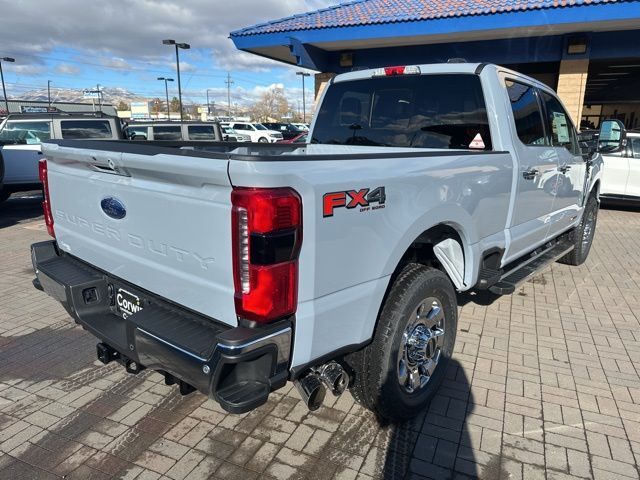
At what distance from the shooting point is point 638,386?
342cm

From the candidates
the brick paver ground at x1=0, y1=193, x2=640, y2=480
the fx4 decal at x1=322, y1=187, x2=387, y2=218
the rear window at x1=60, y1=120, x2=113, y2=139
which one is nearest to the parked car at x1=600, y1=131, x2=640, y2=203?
the brick paver ground at x1=0, y1=193, x2=640, y2=480

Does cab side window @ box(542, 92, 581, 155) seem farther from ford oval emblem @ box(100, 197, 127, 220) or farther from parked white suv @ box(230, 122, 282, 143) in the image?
parked white suv @ box(230, 122, 282, 143)

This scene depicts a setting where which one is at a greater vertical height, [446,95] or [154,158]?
[446,95]

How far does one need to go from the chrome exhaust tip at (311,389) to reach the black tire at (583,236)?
15.7 ft

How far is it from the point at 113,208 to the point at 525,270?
3.39m

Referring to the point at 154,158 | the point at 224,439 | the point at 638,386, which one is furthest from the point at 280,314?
the point at 638,386

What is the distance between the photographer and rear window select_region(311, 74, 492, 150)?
3697mm

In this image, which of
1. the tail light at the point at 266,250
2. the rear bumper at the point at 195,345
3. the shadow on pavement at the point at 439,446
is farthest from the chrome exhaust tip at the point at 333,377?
the shadow on pavement at the point at 439,446

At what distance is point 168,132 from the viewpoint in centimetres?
1378

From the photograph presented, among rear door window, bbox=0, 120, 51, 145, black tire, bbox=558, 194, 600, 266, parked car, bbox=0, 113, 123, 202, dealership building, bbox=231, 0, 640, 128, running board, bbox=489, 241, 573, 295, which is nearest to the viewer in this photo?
running board, bbox=489, 241, 573, 295

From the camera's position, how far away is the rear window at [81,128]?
1050 cm

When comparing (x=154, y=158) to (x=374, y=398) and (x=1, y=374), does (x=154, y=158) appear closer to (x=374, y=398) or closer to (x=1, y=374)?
(x=374, y=398)

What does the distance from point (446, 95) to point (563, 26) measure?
401 inches

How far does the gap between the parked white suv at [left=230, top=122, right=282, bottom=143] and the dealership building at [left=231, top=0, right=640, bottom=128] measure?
53.0 ft
